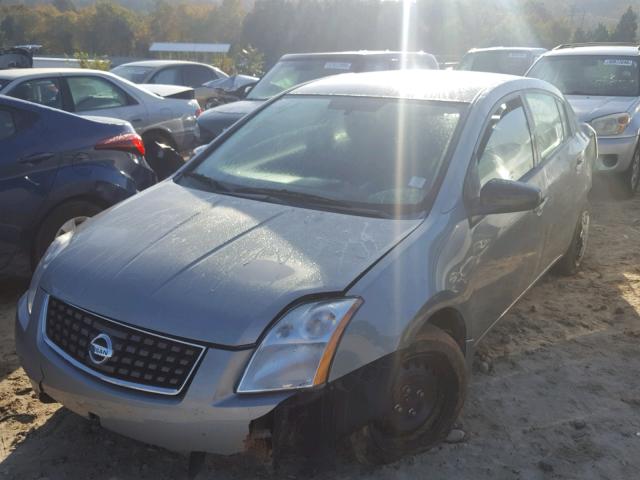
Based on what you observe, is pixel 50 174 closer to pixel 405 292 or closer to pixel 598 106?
pixel 405 292

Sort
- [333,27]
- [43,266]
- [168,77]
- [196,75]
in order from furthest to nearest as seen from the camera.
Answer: [333,27] → [196,75] → [168,77] → [43,266]

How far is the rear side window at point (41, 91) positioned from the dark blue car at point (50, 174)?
87.2 inches

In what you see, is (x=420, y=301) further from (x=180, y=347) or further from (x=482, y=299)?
(x=180, y=347)

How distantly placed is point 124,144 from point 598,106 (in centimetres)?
533

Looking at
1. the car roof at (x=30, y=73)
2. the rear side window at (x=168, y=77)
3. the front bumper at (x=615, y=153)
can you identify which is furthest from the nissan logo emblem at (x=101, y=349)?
the rear side window at (x=168, y=77)

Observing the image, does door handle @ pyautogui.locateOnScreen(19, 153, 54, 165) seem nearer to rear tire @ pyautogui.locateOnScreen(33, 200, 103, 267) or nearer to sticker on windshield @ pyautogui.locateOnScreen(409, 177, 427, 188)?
rear tire @ pyautogui.locateOnScreen(33, 200, 103, 267)

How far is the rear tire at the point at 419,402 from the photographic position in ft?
8.82

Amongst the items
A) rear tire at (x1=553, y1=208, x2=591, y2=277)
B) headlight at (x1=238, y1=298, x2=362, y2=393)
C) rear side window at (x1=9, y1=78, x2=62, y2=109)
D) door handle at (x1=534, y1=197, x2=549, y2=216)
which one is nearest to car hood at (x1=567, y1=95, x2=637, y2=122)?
rear tire at (x1=553, y1=208, x2=591, y2=277)

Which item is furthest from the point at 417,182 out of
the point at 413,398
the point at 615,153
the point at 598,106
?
the point at 598,106

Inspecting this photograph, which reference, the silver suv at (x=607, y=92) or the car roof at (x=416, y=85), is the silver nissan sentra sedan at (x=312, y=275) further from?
the silver suv at (x=607, y=92)

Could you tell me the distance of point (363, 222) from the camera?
9.70ft

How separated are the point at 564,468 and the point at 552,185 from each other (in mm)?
1779

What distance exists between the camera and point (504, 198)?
10.1 ft

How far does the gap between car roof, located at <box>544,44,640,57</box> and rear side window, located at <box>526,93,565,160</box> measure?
179 inches
